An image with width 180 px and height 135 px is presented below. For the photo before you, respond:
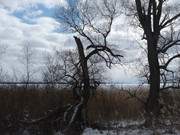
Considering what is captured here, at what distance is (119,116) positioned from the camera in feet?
85.4

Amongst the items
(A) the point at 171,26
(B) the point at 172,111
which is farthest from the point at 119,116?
(B) the point at 172,111

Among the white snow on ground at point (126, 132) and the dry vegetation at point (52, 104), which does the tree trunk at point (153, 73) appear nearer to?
the dry vegetation at point (52, 104)

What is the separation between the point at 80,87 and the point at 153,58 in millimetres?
4624

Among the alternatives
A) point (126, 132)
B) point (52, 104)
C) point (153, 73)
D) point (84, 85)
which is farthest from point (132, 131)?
point (52, 104)

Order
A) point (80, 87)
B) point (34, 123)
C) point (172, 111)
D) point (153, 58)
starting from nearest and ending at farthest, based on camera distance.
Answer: point (172, 111)
point (34, 123)
point (80, 87)
point (153, 58)

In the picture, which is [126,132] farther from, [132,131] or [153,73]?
[153,73]

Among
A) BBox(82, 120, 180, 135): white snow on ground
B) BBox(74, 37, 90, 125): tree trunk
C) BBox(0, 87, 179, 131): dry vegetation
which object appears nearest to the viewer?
BBox(82, 120, 180, 135): white snow on ground

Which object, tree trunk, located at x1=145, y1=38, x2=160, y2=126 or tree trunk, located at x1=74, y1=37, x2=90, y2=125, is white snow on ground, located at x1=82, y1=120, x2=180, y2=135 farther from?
tree trunk, located at x1=145, y1=38, x2=160, y2=126

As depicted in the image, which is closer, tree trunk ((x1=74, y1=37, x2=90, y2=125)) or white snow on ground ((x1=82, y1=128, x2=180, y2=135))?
white snow on ground ((x1=82, y1=128, x2=180, y2=135))

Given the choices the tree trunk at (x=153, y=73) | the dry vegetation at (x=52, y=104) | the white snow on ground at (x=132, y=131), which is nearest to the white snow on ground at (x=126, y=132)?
the white snow on ground at (x=132, y=131)

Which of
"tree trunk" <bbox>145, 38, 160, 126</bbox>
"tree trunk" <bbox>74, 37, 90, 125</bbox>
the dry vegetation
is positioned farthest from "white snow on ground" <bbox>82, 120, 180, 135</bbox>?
"tree trunk" <bbox>145, 38, 160, 126</bbox>

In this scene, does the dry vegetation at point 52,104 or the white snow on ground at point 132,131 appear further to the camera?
the dry vegetation at point 52,104

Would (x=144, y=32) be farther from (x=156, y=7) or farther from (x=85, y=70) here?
(x=85, y=70)

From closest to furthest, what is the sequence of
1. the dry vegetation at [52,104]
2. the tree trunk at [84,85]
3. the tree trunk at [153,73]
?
the tree trunk at [84,85]
the dry vegetation at [52,104]
the tree trunk at [153,73]
